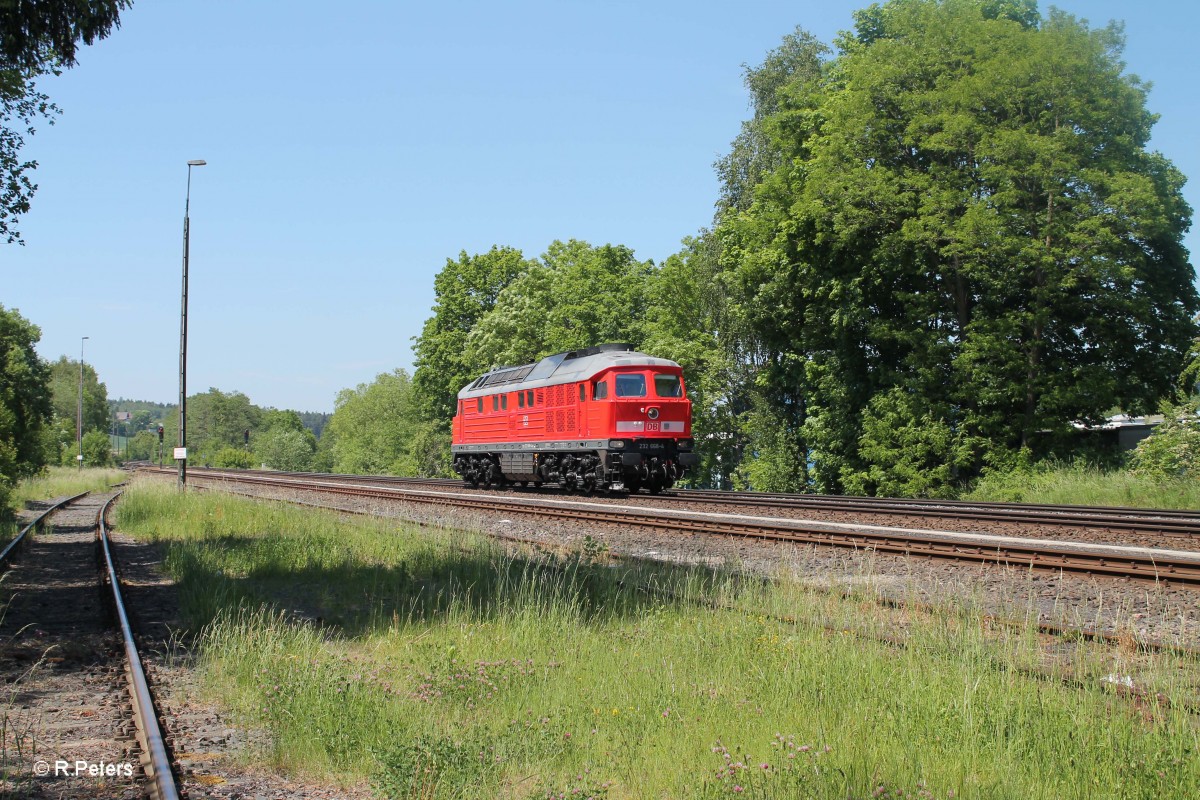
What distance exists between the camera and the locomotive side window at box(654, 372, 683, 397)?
26.2 meters

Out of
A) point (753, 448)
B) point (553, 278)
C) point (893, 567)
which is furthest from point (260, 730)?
point (553, 278)

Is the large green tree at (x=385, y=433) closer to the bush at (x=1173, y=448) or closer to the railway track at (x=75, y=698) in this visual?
the bush at (x=1173, y=448)

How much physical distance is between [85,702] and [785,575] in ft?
23.9

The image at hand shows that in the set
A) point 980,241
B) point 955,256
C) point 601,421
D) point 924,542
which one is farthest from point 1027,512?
point 955,256

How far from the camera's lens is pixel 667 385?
87.2 ft

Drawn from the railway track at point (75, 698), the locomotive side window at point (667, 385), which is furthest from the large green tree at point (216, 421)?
the railway track at point (75, 698)

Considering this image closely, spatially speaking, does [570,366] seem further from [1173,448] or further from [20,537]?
[1173,448]

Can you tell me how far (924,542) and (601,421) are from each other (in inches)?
501

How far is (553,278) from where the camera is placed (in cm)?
6169

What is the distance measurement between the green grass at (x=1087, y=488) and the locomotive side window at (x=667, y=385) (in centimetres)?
886

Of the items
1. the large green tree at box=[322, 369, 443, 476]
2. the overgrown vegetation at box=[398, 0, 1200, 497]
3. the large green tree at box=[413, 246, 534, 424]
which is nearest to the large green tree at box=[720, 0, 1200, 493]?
the overgrown vegetation at box=[398, 0, 1200, 497]

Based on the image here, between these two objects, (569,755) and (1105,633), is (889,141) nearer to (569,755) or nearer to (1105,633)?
(1105,633)

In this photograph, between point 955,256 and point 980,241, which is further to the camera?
point 955,256

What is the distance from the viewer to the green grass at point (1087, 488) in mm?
22000
